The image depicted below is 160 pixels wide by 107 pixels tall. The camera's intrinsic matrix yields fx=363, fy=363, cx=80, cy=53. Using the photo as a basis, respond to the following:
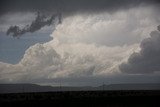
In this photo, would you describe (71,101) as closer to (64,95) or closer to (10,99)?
(64,95)

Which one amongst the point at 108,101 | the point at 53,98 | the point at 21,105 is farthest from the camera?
the point at 108,101

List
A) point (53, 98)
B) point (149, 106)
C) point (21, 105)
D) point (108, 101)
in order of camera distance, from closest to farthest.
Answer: point (21, 105) < point (53, 98) < point (108, 101) < point (149, 106)

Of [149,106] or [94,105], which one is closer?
[94,105]

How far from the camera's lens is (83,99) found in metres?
57.7

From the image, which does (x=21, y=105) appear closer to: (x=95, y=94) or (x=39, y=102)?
(x=39, y=102)

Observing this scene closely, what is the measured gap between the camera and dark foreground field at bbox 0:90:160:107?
5278 centimetres

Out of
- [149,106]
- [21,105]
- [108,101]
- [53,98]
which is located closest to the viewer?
[21,105]

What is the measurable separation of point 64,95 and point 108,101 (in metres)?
7.37

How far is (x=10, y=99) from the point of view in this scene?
174 ft

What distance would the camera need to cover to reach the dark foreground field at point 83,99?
52.8 metres

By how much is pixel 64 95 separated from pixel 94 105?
5.09 m

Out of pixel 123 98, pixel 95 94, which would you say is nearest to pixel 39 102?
pixel 95 94

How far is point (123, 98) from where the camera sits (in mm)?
61875

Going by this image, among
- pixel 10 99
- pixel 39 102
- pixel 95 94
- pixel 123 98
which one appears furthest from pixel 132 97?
pixel 10 99
